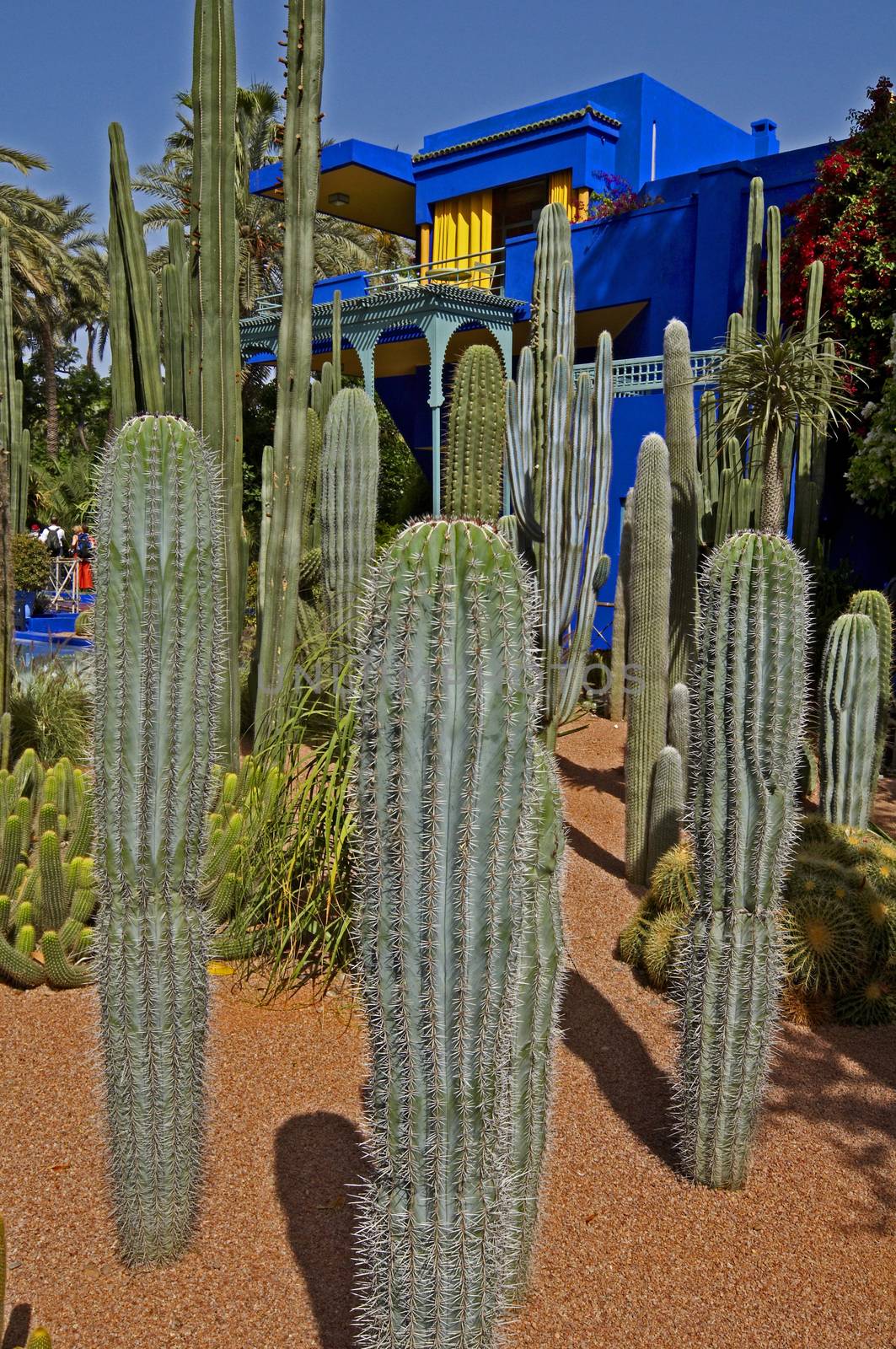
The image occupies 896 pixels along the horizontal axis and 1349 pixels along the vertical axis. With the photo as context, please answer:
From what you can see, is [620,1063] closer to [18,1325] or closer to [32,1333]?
[18,1325]

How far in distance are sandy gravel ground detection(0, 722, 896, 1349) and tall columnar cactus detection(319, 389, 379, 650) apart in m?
3.00

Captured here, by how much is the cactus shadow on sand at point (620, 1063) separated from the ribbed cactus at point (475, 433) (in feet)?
12.5

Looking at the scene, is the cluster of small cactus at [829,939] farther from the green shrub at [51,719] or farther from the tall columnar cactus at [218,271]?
the green shrub at [51,719]

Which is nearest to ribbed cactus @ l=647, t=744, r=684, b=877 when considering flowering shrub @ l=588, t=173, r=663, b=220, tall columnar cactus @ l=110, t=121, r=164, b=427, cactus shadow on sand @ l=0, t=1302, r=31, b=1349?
tall columnar cactus @ l=110, t=121, r=164, b=427

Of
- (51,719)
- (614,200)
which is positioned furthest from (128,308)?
(614,200)

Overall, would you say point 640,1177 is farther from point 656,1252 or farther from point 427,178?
point 427,178

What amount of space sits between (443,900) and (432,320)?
46.0ft

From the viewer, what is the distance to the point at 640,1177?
126 inches

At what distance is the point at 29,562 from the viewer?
14891 mm

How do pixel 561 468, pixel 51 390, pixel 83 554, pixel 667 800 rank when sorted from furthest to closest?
pixel 51 390 < pixel 83 554 < pixel 561 468 < pixel 667 800

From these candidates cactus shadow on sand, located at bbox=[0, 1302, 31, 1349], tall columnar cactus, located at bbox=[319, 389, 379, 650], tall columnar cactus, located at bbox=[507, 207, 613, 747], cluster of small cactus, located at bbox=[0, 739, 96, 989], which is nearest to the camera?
cactus shadow on sand, located at bbox=[0, 1302, 31, 1349]

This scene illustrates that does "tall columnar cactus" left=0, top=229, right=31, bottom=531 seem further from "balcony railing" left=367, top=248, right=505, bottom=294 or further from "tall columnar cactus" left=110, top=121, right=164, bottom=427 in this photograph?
"balcony railing" left=367, top=248, right=505, bottom=294

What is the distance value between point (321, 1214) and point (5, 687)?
3.44 metres

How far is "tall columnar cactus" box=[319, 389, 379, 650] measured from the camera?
21.1ft
